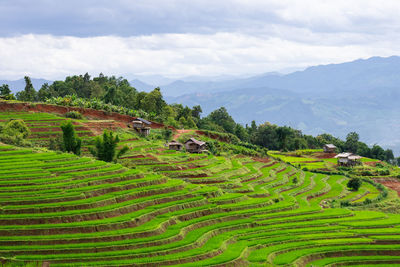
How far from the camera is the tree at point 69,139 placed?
204ft

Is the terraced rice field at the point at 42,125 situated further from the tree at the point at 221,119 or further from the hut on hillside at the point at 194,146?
the tree at the point at 221,119

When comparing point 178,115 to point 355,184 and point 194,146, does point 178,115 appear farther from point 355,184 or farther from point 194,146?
point 355,184

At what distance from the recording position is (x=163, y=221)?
42.0 m

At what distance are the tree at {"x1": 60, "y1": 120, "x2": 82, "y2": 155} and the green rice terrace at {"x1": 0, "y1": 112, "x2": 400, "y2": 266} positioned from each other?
7.43 m

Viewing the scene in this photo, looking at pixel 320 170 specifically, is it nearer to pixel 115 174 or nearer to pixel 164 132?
pixel 164 132

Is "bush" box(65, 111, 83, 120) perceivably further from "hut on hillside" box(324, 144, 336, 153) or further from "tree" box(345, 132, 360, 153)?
"tree" box(345, 132, 360, 153)

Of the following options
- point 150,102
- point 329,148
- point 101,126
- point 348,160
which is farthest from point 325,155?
point 101,126

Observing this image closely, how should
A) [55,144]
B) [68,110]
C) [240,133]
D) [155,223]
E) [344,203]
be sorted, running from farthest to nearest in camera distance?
[240,133] → [68,110] → [55,144] → [344,203] → [155,223]

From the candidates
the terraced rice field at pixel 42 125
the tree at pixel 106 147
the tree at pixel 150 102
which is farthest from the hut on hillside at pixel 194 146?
the tree at pixel 150 102

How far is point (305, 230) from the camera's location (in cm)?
4656

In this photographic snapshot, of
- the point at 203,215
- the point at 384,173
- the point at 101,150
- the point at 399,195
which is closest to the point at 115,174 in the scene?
the point at 203,215

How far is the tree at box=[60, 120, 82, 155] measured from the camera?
62.1 metres

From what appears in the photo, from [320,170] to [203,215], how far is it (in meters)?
58.9

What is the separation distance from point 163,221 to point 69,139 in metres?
27.3
